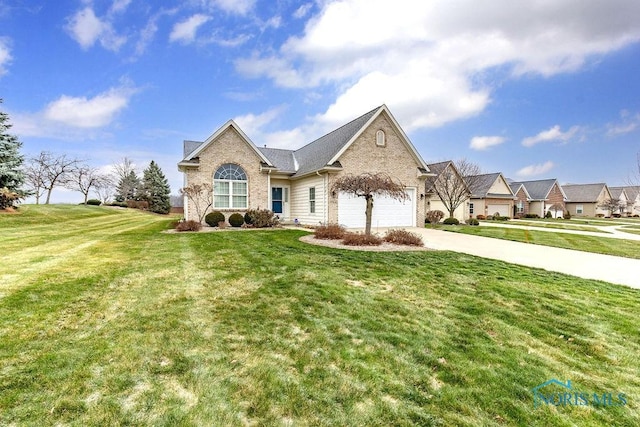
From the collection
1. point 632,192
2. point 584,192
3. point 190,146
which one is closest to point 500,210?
point 584,192

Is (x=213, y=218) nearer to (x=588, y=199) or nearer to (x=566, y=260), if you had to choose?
(x=566, y=260)

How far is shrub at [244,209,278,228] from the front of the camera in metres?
17.0

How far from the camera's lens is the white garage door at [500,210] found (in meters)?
37.3

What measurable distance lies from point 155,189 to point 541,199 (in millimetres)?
58693

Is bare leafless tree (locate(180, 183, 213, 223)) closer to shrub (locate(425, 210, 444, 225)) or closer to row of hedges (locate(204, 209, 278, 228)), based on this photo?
row of hedges (locate(204, 209, 278, 228))

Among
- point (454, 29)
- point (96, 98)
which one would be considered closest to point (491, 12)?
point (454, 29)

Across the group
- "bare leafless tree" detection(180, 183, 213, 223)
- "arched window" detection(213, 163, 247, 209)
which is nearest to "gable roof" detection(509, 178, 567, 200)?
"arched window" detection(213, 163, 247, 209)

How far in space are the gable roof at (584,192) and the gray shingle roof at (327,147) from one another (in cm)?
5115

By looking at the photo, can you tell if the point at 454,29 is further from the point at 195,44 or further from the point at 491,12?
the point at 195,44

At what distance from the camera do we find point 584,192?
51.0 m

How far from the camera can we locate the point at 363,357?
3.62 metres

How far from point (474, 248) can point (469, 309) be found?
736 centimetres

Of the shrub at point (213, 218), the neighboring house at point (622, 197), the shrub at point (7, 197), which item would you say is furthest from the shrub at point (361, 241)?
the neighboring house at point (622, 197)

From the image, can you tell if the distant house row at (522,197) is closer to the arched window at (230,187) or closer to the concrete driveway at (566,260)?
the concrete driveway at (566,260)
